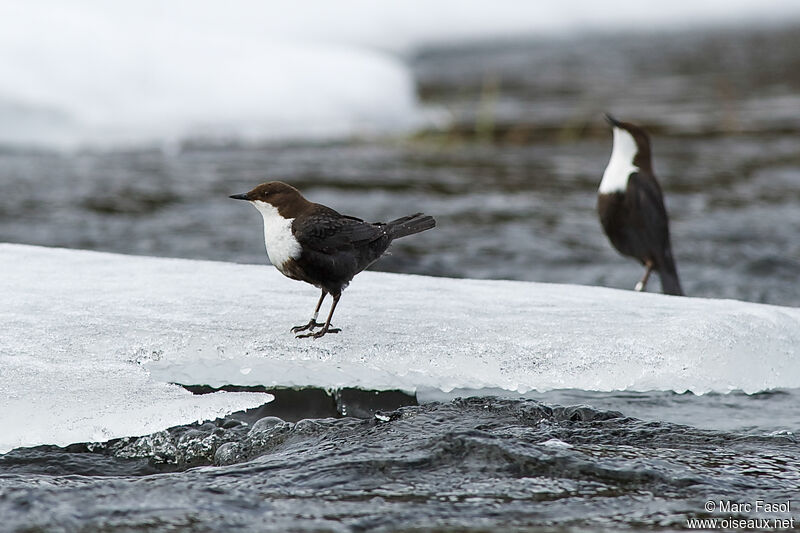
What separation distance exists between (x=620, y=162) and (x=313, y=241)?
9.91ft

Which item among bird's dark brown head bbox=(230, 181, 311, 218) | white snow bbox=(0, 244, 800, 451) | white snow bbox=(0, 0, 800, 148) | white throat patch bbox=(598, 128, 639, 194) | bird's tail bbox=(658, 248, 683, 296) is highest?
white snow bbox=(0, 0, 800, 148)

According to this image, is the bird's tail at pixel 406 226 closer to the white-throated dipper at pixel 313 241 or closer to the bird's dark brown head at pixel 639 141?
the white-throated dipper at pixel 313 241

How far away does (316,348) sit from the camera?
319cm

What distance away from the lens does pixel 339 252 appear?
324cm

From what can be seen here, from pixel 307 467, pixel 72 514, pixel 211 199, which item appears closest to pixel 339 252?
pixel 307 467

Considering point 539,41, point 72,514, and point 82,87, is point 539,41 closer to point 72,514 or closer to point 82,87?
point 82,87

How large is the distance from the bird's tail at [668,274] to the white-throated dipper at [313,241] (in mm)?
A: 2523

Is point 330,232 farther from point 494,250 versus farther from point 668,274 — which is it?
point 494,250

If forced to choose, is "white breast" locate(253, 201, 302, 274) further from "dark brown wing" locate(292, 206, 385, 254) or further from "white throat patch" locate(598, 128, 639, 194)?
"white throat patch" locate(598, 128, 639, 194)

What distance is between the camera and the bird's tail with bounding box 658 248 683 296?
550cm

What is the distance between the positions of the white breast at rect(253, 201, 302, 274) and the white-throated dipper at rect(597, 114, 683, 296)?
271 centimetres

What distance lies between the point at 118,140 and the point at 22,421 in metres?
6.78

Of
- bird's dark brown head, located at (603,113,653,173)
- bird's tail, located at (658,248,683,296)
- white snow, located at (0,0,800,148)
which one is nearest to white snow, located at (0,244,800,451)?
bird's tail, located at (658,248,683,296)

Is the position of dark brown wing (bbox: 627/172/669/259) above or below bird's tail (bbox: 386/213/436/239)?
above
